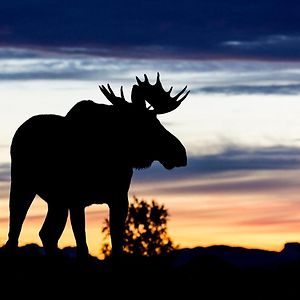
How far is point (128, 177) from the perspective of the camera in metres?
24.5

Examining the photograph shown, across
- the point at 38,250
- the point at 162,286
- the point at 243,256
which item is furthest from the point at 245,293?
the point at 243,256

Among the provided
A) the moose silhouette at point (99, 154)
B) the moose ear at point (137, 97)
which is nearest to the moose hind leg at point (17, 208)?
the moose silhouette at point (99, 154)

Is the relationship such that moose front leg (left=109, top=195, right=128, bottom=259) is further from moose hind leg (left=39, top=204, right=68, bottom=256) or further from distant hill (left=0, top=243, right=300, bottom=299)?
moose hind leg (left=39, top=204, right=68, bottom=256)

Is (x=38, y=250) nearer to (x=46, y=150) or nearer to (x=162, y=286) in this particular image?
(x=46, y=150)

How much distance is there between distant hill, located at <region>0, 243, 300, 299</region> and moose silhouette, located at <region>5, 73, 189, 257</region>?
26.0 inches

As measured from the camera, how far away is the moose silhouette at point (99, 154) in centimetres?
2431

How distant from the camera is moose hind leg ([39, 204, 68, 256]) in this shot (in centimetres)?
2498

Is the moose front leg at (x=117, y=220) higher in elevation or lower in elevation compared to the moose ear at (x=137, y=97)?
lower

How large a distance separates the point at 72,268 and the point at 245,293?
3.77 m

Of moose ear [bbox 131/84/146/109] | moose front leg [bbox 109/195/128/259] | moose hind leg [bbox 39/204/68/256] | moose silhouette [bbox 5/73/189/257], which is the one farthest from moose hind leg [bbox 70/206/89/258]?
moose ear [bbox 131/84/146/109]

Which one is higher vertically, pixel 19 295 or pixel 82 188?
pixel 82 188

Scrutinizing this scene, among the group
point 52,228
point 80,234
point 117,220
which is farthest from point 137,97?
point 52,228

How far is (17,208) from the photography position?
25656mm

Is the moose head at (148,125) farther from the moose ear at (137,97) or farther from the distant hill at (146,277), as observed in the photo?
the distant hill at (146,277)
